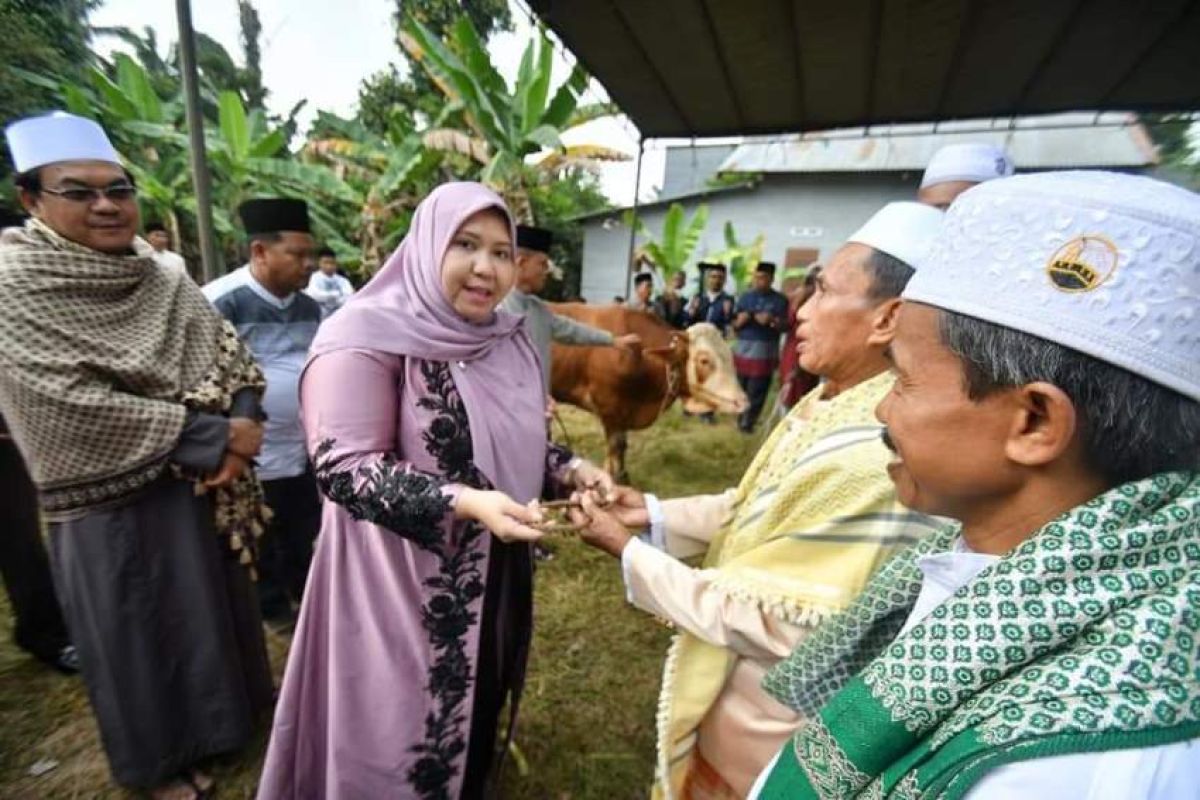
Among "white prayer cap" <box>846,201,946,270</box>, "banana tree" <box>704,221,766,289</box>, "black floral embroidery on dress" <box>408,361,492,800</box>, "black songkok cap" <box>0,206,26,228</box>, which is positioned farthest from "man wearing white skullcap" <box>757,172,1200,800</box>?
"banana tree" <box>704,221,766,289</box>

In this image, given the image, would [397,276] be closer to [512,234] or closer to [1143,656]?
[512,234]

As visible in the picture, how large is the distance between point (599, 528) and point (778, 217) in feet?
52.6

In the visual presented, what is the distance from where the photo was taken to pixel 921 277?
77 cm

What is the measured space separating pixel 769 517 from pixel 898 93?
183 inches

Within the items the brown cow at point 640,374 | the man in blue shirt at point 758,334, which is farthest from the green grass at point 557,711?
the man in blue shirt at point 758,334

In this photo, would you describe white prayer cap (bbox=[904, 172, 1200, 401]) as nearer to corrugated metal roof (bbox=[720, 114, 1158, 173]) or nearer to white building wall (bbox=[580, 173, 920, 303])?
corrugated metal roof (bbox=[720, 114, 1158, 173])

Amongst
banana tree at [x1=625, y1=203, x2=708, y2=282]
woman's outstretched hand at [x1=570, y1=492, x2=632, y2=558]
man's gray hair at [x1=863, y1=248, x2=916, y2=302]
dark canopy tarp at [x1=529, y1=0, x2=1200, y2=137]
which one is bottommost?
woman's outstretched hand at [x1=570, y1=492, x2=632, y2=558]

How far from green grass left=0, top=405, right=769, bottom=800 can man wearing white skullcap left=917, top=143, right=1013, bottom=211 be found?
9.54 feet

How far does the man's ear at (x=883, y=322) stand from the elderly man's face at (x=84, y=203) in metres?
2.29

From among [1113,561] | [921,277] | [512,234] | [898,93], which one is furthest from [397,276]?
[898,93]

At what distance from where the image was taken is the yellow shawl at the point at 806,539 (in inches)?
43.8

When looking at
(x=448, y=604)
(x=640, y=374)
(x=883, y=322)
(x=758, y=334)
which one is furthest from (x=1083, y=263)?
(x=758, y=334)

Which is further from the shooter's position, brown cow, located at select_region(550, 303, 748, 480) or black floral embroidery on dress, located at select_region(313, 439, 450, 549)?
brown cow, located at select_region(550, 303, 748, 480)

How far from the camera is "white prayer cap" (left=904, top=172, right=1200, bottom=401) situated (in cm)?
59
